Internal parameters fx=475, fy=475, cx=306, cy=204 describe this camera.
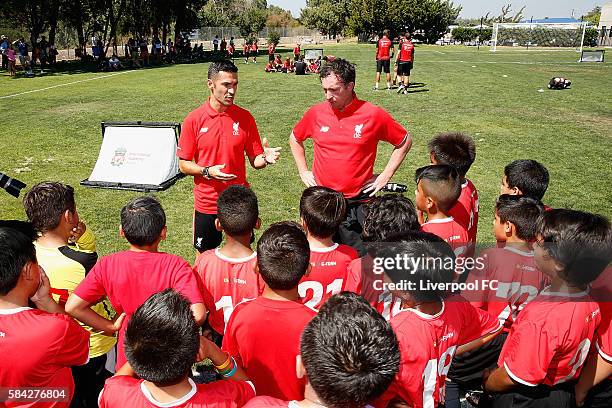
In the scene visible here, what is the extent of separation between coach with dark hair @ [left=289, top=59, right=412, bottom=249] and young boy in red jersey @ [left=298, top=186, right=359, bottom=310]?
1.34 m

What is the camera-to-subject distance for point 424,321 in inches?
102

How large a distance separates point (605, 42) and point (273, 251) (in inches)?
2865

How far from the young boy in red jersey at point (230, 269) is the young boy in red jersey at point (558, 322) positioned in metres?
1.66

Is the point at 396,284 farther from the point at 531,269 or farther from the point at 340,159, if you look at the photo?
the point at 340,159

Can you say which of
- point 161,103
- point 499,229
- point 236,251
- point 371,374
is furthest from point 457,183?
point 161,103

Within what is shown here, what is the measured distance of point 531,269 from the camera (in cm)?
341

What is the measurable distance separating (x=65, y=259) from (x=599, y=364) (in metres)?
3.47

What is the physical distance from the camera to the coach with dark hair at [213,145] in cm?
495

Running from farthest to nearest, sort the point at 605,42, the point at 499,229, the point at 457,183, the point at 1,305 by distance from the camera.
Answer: the point at 605,42 → the point at 457,183 → the point at 499,229 → the point at 1,305

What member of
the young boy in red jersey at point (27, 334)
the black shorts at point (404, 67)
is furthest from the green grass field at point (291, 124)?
the young boy in red jersey at point (27, 334)

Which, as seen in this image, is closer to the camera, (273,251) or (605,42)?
(273,251)

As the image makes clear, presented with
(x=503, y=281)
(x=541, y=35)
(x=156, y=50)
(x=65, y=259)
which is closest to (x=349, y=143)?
(x=503, y=281)

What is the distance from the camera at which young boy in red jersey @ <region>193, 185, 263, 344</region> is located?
Answer: 131 inches

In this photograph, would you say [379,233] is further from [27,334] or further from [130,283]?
[27,334]
